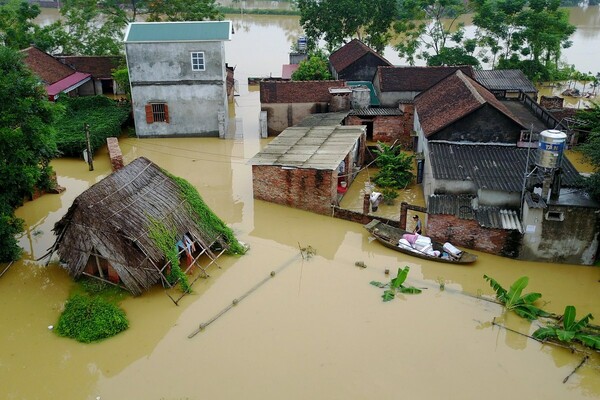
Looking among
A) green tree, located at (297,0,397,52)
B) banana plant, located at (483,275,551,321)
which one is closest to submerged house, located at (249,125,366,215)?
banana plant, located at (483,275,551,321)

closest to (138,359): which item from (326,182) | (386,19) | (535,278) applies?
(326,182)

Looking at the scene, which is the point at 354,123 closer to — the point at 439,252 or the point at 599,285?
the point at 439,252

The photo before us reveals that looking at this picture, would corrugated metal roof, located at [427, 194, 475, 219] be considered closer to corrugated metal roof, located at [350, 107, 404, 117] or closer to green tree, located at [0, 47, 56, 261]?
corrugated metal roof, located at [350, 107, 404, 117]

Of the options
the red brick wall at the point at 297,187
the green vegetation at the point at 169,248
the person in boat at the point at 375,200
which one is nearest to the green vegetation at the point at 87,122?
the red brick wall at the point at 297,187

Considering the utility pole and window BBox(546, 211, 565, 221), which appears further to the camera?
the utility pole

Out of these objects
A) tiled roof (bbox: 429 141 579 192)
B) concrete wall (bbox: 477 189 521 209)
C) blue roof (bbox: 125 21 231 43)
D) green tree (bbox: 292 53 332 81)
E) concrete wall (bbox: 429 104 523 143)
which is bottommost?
concrete wall (bbox: 477 189 521 209)

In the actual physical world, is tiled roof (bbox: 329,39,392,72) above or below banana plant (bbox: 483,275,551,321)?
above

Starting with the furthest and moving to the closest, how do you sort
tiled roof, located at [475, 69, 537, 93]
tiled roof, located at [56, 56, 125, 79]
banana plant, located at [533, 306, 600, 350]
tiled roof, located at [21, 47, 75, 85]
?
tiled roof, located at [56, 56, 125, 79], tiled roof, located at [21, 47, 75, 85], tiled roof, located at [475, 69, 537, 93], banana plant, located at [533, 306, 600, 350]
